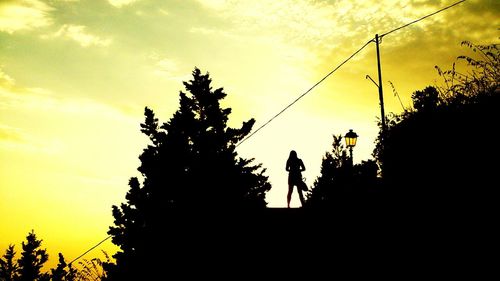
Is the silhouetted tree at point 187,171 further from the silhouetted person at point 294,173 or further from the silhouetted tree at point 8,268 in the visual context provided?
the silhouetted tree at point 8,268

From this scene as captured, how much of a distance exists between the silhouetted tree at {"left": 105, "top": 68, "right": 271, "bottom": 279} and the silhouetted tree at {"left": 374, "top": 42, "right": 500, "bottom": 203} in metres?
9.03

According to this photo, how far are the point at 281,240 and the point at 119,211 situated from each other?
1471cm

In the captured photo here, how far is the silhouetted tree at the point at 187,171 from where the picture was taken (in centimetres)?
1789

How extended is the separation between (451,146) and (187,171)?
569 inches

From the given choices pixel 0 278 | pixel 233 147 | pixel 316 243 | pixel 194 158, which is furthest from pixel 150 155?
pixel 0 278

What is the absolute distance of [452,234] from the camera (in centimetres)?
614

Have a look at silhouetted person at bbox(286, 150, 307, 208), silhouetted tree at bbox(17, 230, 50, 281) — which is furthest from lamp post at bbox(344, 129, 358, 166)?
silhouetted tree at bbox(17, 230, 50, 281)

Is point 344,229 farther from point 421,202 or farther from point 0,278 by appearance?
point 0,278

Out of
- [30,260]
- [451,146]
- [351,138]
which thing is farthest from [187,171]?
[30,260]

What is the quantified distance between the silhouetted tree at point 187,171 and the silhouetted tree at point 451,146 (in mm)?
9032

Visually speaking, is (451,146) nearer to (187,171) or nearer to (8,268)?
(187,171)

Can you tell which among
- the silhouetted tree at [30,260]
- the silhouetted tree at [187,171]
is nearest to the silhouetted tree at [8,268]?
the silhouetted tree at [30,260]

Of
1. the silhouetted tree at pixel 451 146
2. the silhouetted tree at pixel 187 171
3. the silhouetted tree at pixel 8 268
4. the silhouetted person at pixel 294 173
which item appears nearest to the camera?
the silhouetted tree at pixel 451 146

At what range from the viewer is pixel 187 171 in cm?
1958
